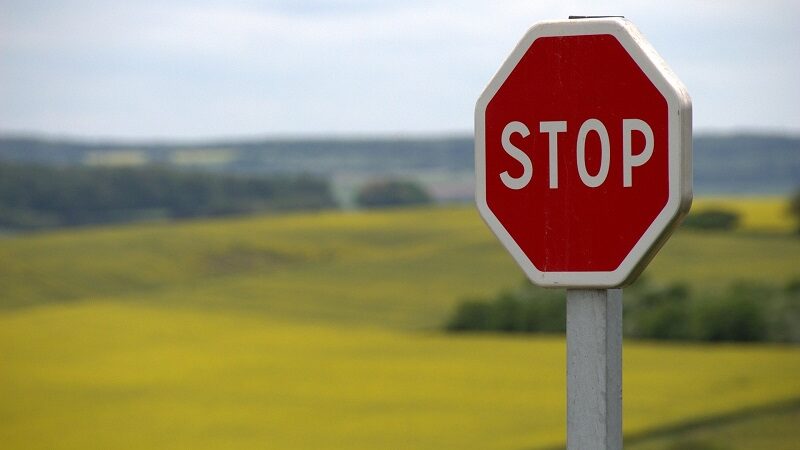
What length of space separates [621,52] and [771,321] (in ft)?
63.3

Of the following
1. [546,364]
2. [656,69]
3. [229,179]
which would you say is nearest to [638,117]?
[656,69]

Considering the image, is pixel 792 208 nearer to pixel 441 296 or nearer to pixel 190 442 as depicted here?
pixel 441 296

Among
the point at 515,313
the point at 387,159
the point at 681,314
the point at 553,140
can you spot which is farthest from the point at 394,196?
the point at 553,140

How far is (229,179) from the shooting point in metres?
34.1

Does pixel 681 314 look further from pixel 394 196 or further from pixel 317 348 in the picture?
pixel 394 196

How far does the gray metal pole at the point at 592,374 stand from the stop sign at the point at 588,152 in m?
0.04

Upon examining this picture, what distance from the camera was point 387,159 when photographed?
3803 centimetres

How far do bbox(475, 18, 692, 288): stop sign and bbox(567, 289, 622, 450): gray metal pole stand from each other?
0.13 ft

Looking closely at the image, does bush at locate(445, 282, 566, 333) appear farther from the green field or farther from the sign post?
the sign post

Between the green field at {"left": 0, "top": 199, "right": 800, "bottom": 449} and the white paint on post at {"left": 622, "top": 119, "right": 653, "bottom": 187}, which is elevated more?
the white paint on post at {"left": 622, "top": 119, "right": 653, "bottom": 187}

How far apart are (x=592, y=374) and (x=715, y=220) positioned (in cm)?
2704

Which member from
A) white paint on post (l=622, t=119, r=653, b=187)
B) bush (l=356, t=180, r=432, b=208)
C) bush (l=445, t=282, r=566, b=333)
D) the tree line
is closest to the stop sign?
white paint on post (l=622, t=119, r=653, b=187)

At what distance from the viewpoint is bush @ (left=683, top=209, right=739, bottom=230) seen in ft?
92.0

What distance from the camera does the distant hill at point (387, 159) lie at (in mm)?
31219
